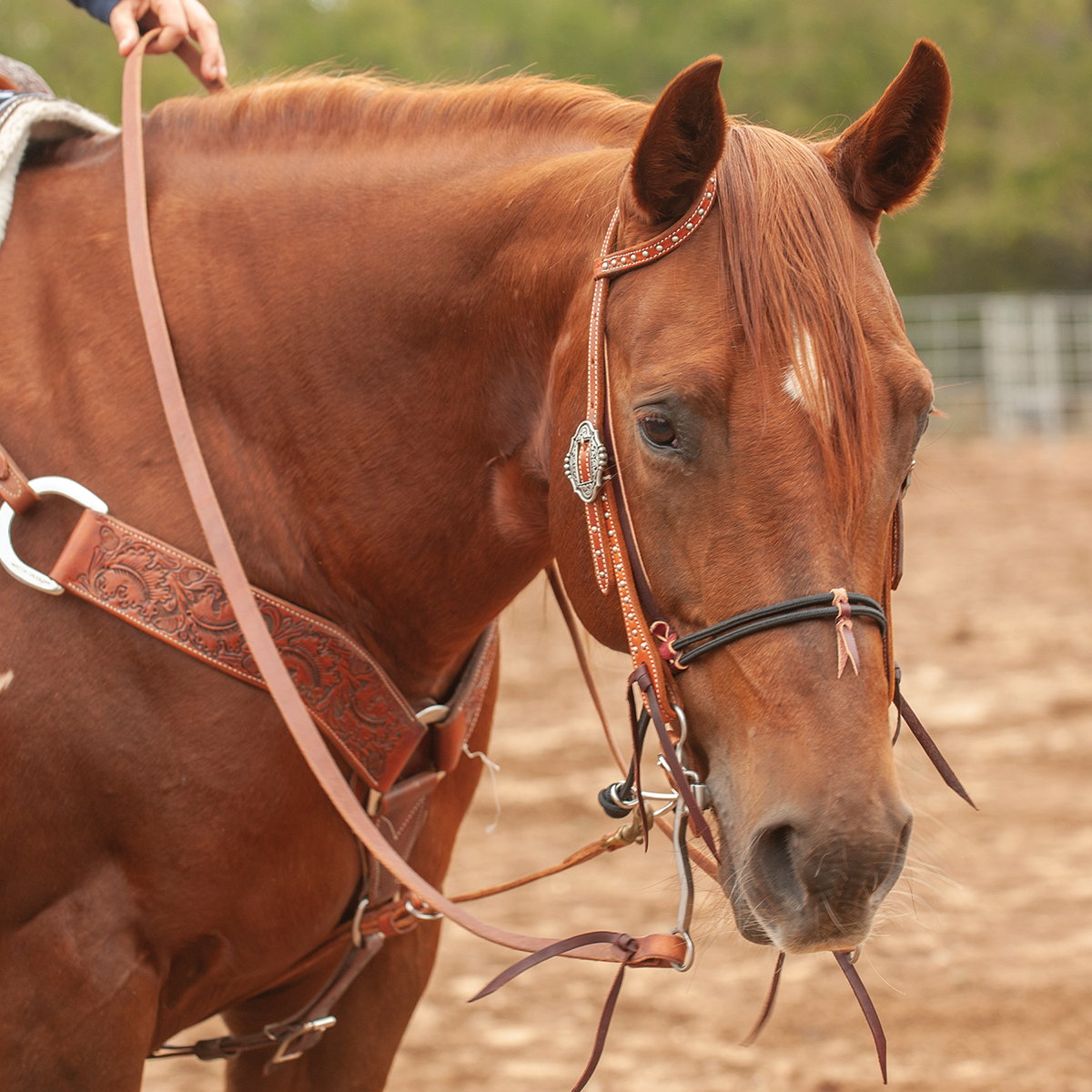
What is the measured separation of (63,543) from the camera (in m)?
1.83

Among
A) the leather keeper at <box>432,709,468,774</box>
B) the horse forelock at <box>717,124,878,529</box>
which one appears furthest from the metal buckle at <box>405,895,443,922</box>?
the horse forelock at <box>717,124,878,529</box>

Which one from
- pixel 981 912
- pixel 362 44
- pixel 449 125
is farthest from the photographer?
pixel 362 44

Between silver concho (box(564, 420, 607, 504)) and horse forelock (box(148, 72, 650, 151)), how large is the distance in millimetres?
581

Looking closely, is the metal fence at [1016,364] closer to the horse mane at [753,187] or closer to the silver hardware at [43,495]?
the horse mane at [753,187]

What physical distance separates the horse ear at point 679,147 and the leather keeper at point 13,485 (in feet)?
3.26

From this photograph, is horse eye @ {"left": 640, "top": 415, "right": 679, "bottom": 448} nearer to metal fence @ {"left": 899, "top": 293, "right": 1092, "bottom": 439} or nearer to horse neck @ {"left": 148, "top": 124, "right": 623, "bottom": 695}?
horse neck @ {"left": 148, "top": 124, "right": 623, "bottom": 695}

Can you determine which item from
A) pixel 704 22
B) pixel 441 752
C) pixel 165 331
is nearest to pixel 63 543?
pixel 165 331

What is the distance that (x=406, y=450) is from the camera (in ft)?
6.41

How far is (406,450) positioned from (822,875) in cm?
93

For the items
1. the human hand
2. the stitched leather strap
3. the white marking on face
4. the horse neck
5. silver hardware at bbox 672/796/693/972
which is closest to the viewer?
the white marking on face

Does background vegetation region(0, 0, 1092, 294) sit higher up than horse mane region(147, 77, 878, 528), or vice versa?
horse mane region(147, 77, 878, 528)

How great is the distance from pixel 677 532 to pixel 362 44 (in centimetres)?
2763

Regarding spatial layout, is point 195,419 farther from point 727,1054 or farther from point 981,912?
point 981,912

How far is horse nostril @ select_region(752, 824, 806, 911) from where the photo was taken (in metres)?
1.50
